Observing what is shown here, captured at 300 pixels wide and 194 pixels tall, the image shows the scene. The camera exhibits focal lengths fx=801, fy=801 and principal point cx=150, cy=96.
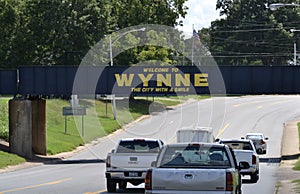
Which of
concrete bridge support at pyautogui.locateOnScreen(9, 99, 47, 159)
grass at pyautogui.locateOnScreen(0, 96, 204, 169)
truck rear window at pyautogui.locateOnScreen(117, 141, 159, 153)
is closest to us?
truck rear window at pyautogui.locateOnScreen(117, 141, 159, 153)

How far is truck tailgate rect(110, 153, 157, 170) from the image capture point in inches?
1105

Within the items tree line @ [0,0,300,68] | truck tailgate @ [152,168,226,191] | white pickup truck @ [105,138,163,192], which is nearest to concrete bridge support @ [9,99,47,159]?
white pickup truck @ [105,138,163,192]

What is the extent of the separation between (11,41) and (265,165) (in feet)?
146

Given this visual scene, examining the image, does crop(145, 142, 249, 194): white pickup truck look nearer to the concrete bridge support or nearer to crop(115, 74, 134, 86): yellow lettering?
crop(115, 74, 134, 86): yellow lettering

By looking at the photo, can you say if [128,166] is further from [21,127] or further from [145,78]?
[21,127]

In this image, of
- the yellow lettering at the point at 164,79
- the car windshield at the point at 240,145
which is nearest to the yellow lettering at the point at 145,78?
the yellow lettering at the point at 164,79

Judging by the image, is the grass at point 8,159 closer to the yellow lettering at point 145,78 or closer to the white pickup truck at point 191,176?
the yellow lettering at point 145,78

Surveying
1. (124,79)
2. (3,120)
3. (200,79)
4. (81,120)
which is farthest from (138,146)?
(81,120)

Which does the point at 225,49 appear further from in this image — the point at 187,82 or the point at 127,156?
the point at 127,156

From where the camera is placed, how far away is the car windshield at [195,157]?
1856 cm

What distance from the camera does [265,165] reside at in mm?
53031

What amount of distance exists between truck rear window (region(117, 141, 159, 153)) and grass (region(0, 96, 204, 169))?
2273cm

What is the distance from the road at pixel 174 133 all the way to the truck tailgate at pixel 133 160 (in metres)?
1.37

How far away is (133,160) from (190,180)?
34.9ft
